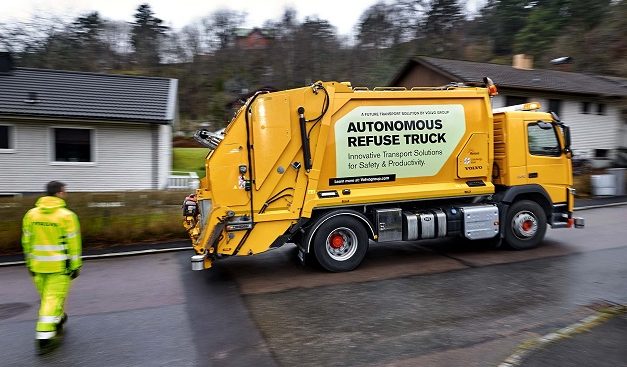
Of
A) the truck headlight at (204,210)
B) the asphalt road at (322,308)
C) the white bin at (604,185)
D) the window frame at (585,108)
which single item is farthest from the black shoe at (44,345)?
the window frame at (585,108)

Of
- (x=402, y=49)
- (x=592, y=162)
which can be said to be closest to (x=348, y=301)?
(x=592, y=162)

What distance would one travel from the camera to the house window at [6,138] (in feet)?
53.5

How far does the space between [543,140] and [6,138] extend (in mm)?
16244

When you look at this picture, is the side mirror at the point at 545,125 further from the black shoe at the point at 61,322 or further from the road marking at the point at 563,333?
the black shoe at the point at 61,322

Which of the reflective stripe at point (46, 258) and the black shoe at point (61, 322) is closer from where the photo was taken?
the reflective stripe at point (46, 258)

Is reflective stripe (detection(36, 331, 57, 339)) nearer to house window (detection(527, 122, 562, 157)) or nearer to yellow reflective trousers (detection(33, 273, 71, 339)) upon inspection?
yellow reflective trousers (detection(33, 273, 71, 339))

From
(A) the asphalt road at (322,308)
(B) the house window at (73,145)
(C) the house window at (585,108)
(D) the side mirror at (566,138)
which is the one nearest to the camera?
(A) the asphalt road at (322,308)

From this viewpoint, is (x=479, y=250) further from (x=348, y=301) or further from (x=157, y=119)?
(x=157, y=119)

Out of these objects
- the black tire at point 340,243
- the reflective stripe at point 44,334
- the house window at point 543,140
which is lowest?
the reflective stripe at point 44,334

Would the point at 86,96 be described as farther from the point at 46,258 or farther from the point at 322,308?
the point at 322,308

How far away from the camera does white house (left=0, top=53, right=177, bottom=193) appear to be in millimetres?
16312

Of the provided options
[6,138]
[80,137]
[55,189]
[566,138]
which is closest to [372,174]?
[566,138]

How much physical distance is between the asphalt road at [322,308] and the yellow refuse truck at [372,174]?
572 mm

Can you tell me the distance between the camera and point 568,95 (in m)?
24.7
